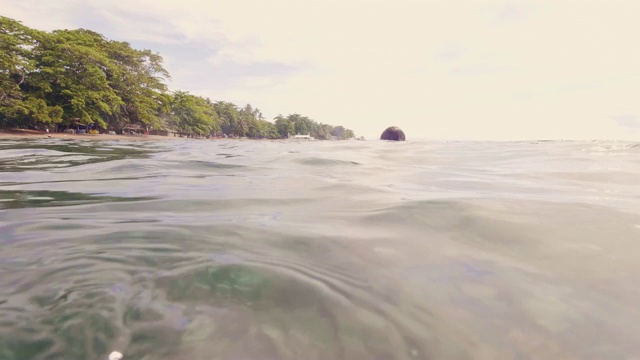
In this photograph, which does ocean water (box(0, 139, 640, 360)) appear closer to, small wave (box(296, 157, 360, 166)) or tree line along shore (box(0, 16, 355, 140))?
small wave (box(296, 157, 360, 166))

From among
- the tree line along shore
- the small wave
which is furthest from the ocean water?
the tree line along shore

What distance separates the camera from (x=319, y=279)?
62.4 inches

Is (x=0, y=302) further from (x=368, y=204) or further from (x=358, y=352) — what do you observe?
(x=368, y=204)

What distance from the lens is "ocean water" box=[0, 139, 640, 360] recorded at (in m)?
1.12

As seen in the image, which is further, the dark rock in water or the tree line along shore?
the dark rock in water

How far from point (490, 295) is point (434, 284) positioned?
0.81 ft

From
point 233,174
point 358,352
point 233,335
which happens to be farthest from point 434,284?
point 233,174

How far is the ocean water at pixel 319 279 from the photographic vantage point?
112cm

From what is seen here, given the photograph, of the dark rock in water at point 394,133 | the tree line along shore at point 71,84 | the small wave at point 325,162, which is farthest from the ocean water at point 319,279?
the dark rock in water at point 394,133

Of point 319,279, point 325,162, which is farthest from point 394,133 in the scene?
point 319,279

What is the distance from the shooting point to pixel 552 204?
3055mm

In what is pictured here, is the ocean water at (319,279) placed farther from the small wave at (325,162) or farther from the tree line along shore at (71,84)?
the tree line along shore at (71,84)

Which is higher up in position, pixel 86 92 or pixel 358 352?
pixel 86 92

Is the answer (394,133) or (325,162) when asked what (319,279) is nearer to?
(325,162)
